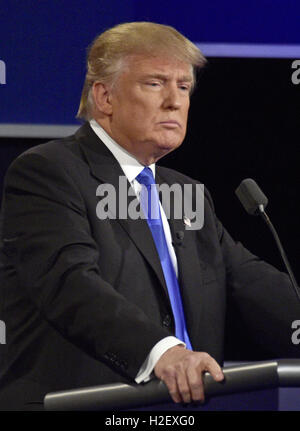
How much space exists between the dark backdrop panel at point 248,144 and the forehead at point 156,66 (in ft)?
1.81

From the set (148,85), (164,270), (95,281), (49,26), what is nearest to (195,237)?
(164,270)

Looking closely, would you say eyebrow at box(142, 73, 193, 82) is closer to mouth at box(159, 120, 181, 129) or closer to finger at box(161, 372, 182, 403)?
mouth at box(159, 120, 181, 129)

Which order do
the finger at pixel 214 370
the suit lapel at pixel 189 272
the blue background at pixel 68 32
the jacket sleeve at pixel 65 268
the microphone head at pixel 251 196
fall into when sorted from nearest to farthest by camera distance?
1. the finger at pixel 214 370
2. the jacket sleeve at pixel 65 268
3. the microphone head at pixel 251 196
4. the suit lapel at pixel 189 272
5. the blue background at pixel 68 32

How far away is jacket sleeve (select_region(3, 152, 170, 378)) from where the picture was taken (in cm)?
181

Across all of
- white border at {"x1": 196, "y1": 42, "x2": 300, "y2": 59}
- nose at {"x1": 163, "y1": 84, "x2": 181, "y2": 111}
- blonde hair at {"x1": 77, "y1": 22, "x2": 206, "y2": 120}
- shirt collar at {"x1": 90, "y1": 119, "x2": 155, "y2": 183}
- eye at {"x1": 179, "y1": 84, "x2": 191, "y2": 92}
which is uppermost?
white border at {"x1": 196, "y1": 42, "x2": 300, "y2": 59}

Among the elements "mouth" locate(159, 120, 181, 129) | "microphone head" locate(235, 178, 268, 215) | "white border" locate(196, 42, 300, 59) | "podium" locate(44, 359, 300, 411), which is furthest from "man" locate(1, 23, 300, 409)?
"white border" locate(196, 42, 300, 59)

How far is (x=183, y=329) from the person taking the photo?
221 cm

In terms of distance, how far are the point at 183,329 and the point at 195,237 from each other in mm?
296

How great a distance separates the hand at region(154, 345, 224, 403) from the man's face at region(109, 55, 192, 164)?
31.8 inches

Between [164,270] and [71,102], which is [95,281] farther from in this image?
[71,102]

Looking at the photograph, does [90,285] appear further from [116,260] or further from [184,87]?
[184,87]

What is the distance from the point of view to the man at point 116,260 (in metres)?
1.87

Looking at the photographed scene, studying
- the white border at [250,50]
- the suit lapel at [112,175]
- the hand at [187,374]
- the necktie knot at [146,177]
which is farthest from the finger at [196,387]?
the white border at [250,50]

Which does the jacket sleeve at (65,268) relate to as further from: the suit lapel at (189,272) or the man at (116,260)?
the suit lapel at (189,272)
